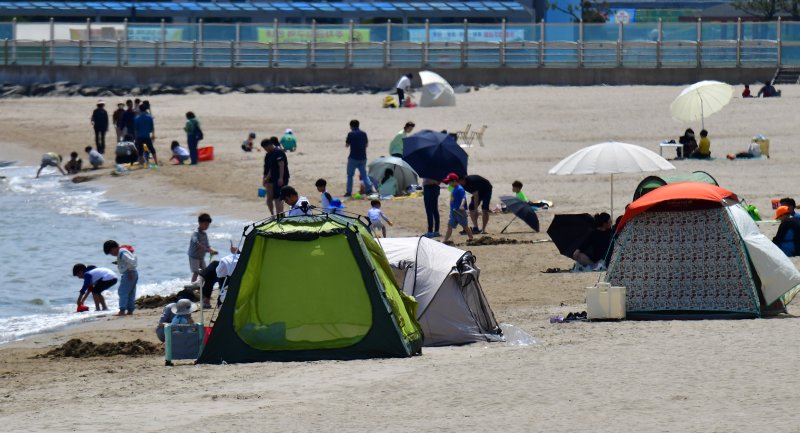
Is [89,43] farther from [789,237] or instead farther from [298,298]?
[298,298]

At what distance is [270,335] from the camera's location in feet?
41.6

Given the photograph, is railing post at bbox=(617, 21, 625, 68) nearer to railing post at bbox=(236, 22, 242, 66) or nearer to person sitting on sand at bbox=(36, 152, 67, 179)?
railing post at bbox=(236, 22, 242, 66)

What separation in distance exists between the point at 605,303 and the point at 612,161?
5.14 metres

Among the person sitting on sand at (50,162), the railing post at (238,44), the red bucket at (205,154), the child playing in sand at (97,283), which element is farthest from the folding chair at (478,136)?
the railing post at (238,44)

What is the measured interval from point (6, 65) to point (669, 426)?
45.5 metres

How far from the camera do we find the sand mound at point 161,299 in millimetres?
17625

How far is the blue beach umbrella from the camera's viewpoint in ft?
72.6

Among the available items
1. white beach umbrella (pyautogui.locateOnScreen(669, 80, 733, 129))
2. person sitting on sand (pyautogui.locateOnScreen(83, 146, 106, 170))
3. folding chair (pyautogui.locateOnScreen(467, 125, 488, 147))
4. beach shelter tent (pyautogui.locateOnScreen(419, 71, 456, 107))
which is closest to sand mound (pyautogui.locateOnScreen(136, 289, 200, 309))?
white beach umbrella (pyautogui.locateOnScreen(669, 80, 733, 129))

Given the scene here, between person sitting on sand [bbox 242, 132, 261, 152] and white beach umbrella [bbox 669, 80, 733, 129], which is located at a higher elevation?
white beach umbrella [bbox 669, 80, 733, 129]

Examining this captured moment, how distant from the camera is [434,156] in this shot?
22.2 meters

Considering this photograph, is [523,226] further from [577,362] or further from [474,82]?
[474,82]

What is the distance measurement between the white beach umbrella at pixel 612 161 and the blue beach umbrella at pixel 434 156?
3003 millimetres

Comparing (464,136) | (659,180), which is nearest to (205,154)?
(464,136)

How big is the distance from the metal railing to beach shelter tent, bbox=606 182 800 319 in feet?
111
